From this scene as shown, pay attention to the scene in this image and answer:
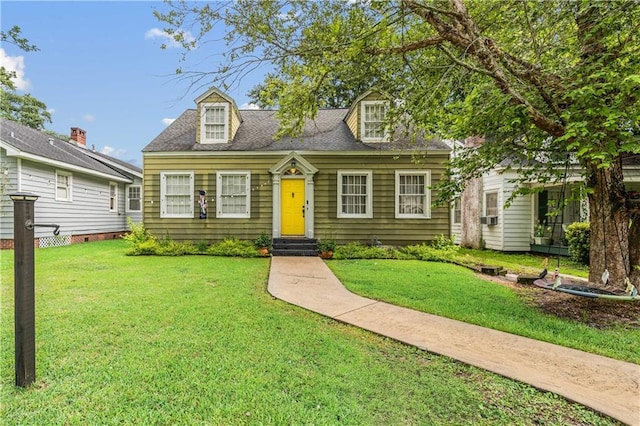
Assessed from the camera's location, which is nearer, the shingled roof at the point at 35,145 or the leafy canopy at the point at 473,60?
the leafy canopy at the point at 473,60

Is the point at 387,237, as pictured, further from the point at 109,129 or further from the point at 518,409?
the point at 109,129

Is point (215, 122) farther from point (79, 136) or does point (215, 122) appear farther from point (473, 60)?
point (79, 136)

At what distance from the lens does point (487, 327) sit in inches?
148

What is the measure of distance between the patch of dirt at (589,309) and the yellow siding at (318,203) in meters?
5.22

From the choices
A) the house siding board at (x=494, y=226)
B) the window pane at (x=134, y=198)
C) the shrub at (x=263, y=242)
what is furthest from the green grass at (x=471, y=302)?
the window pane at (x=134, y=198)

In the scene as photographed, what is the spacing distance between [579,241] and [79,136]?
77.3ft

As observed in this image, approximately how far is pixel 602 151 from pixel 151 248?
35.0 feet

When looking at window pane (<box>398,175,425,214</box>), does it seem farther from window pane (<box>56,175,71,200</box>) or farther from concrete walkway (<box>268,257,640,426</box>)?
window pane (<box>56,175,71,200</box>)

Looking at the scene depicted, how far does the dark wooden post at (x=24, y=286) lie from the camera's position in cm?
219

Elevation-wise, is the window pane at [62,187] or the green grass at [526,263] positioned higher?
the window pane at [62,187]

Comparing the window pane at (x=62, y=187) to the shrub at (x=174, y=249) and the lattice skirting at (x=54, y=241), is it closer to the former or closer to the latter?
the lattice skirting at (x=54, y=241)

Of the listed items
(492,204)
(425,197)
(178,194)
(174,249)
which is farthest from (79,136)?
(492,204)

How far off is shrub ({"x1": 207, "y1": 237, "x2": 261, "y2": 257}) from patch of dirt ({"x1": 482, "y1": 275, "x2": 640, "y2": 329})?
7.14 m

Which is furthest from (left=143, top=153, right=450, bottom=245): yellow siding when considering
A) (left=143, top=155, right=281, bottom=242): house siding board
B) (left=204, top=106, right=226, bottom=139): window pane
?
(left=204, top=106, right=226, bottom=139): window pane
